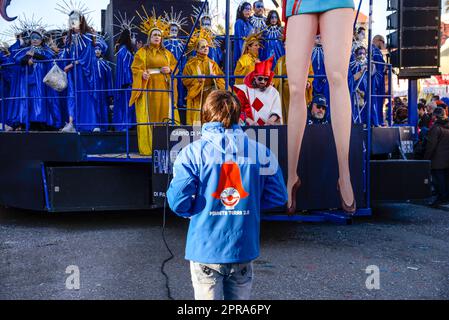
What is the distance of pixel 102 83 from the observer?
9.76 meters

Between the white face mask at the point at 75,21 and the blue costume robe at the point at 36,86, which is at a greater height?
the white face mask at the point at 75,21

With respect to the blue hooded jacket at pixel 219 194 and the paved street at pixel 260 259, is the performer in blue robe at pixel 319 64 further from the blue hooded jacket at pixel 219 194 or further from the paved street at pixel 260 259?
the blue hooded jacket at pixel 219 194

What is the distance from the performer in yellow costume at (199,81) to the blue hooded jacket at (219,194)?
212 inches

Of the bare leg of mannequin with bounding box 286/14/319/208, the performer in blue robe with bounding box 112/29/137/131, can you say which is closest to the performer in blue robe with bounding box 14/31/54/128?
the performer in blue robe with bounding box 112/29/137/131

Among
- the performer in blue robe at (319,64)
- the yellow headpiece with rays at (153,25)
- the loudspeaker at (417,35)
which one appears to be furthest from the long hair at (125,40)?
the loudspeaker at (417,35)

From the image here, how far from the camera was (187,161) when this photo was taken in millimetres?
3080

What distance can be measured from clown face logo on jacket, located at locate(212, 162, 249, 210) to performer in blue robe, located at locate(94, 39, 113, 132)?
6617 mm

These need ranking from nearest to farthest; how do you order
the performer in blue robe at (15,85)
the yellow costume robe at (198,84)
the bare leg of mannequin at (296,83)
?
1. the bare leg of mannequin at (296,83)
2. the yellow costume robe at (198,84)
3. the performer in blue robe at (15,85)

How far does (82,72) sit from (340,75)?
5.06 meters

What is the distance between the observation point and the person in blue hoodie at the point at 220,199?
3.07 meters

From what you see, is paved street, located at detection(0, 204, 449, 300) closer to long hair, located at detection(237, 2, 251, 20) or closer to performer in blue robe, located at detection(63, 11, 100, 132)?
performer in blue robe, located at detection(63, 11, 100, 132)

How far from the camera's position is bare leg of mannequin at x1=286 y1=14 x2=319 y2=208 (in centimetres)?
589

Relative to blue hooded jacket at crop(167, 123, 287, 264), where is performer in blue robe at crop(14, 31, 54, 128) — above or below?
above

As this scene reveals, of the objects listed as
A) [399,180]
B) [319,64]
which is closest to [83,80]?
[319,64]
